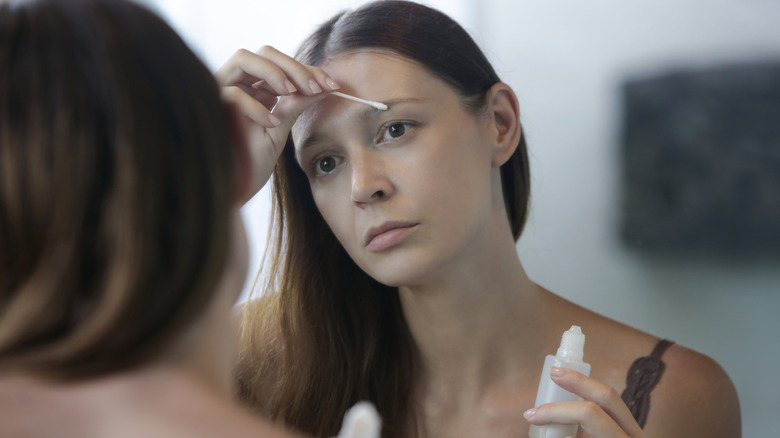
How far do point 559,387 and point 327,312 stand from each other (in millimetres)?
493

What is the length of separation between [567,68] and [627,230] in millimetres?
303

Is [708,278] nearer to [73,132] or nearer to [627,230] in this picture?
[627,230]

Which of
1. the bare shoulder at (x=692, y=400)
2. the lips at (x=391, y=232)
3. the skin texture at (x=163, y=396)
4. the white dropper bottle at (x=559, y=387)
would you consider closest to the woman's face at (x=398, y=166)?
the lips at (x=391, y=232)

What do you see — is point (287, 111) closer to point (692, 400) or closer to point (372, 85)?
point (372, 85)

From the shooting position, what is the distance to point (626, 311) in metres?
1.40

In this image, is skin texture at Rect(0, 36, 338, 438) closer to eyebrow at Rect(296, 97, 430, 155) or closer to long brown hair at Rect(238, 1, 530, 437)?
eyebrow at Rect(296, 97, 430, 155)

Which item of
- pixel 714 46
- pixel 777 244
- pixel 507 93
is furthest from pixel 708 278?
pixel 507 93

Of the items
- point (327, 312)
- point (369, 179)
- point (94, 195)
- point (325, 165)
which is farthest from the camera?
point (327, 312)

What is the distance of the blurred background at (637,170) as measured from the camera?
127 cm

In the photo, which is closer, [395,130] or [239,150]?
[239,150]

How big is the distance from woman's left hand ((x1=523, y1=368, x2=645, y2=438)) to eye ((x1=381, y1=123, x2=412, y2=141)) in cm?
38

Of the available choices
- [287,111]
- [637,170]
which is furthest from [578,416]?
[637,170]

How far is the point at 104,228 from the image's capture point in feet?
1.43

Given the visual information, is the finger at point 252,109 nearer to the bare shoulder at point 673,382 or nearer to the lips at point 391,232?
the lips at point 391,232
